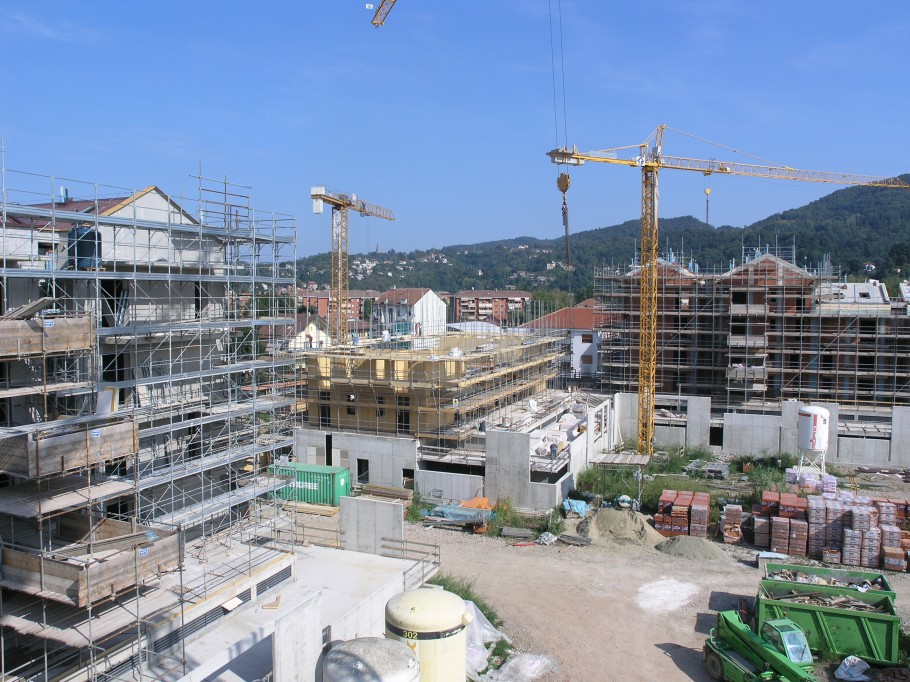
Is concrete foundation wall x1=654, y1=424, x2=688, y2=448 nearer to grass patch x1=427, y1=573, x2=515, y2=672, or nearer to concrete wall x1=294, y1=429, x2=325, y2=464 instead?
concrete wall x1=294, y1=429, x2=325, y2=464

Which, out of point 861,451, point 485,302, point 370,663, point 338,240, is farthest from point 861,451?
point 485,302

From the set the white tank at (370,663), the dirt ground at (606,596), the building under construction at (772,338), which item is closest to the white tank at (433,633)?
the white tank at (370,663)

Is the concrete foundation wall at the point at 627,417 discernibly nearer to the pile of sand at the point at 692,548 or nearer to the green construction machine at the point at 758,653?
the pile of sand at the point at 692,548

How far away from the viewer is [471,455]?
28219mm

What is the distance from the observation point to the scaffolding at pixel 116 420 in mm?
12156

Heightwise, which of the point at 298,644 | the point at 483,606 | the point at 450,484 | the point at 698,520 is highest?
the point at 298,644

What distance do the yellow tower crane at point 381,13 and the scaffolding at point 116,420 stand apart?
3039 cm

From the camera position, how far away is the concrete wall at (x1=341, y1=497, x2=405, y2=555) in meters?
19.4

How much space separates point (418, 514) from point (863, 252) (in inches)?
4980

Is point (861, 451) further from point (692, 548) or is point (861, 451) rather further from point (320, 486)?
point (320, 486)

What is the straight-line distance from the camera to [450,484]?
27266 millimetres

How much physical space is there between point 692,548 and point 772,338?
20.1 meters

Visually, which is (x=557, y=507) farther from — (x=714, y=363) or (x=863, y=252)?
(x=863, y=252)

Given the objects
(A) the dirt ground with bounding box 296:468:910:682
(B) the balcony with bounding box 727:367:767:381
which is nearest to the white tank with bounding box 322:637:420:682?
(A) the dirt ground with bounding box 296:468:910:682
